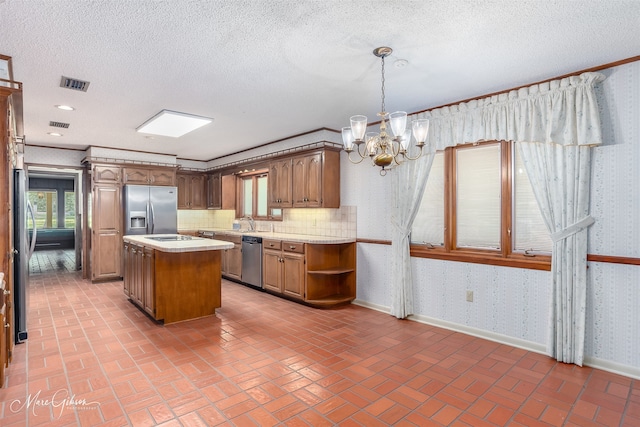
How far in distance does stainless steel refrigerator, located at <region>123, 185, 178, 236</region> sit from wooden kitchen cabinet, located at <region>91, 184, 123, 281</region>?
0.18 metres

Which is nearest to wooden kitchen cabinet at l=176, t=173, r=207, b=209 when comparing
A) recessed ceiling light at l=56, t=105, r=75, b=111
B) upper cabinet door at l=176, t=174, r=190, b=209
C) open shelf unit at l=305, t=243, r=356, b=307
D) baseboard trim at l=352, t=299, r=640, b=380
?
upper cabinet door at l=176, t=174, r=190, b=209

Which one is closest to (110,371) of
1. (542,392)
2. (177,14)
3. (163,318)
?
(163,318)

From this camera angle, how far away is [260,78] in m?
2.96

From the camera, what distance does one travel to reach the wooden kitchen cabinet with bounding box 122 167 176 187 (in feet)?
20.9

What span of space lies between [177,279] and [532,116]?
3.99 m

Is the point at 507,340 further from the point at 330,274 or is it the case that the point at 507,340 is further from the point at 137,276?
the point at 137,276

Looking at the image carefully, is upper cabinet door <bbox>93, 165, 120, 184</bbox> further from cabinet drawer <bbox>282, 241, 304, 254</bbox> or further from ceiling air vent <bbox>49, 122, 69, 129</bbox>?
cabinet drawer <bbox>282, 241, 304, 254</bbox>

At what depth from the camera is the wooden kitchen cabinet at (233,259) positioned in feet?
19.4

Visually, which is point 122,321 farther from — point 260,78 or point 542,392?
point 542,392

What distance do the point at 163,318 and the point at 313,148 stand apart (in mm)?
2897

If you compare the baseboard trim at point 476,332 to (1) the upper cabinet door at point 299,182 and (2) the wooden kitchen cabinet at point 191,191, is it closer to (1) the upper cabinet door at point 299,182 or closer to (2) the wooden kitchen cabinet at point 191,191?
(1) the upper cabinet door at point 299,182

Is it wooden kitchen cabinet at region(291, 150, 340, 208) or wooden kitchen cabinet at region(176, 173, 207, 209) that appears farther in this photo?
wooden kitchen cabinet at region(176, 173, 207, 209)

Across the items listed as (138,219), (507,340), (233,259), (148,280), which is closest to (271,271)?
(233,259)

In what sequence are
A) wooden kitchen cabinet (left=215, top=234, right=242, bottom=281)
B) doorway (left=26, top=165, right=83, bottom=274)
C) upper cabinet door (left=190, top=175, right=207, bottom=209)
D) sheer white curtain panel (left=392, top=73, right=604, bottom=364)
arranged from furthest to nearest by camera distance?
doorway (left=26, top=165, right=83, bottom=274)
upper cabinet door (left=190, top=175, right=207, bottom=209)
wooden kitchen cabinet (left=215, top=234, right=242, bottom=281)
sheer white curtain panel (left=392, top=73, right=604, bottom=364)
